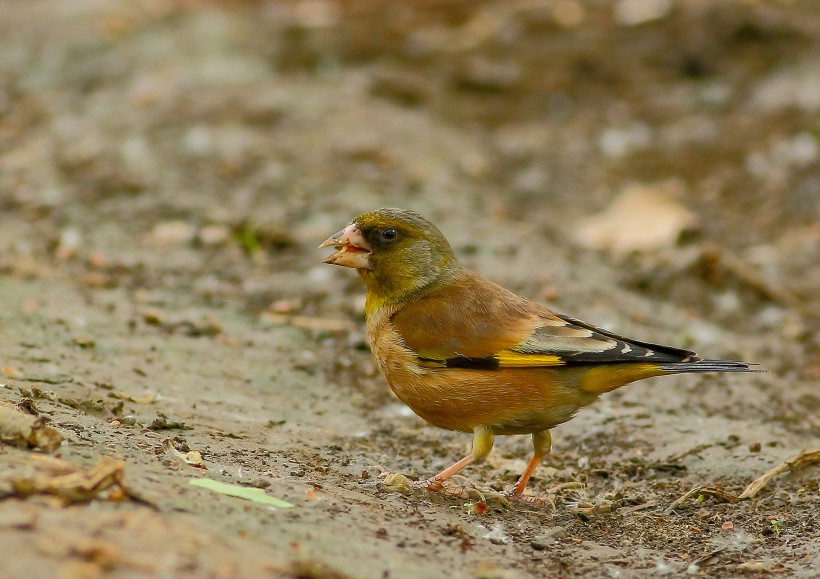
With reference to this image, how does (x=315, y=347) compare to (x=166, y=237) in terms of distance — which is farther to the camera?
(x=166, y=237)

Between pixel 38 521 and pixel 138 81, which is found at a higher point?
pixel 138 81

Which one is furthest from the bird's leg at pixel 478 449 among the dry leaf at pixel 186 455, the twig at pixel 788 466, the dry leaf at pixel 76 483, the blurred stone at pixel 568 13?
the blurred stone at pixel 568 13

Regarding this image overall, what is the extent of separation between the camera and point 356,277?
7.72 metres

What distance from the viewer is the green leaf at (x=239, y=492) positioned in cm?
371

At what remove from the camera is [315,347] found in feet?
22.0

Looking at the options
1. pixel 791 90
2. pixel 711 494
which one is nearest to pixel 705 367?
pixel 711 494

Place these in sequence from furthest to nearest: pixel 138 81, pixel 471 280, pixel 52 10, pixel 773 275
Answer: pixel 52 10
pixel 138 81
pixel 773 275
pixel 471 280

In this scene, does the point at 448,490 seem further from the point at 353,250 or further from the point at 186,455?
the point at 353,250

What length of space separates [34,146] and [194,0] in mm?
3483

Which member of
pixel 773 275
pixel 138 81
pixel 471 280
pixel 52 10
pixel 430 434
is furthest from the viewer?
pixel 52 10

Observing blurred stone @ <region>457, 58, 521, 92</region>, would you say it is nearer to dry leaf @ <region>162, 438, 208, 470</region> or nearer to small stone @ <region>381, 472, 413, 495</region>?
small stone @ <region>381, 472, 413, 495</region>

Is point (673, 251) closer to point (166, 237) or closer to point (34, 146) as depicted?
point (166, 237)

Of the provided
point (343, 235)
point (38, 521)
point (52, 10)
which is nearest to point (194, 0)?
point (52, 10)

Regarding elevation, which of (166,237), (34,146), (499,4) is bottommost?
(166,237)
